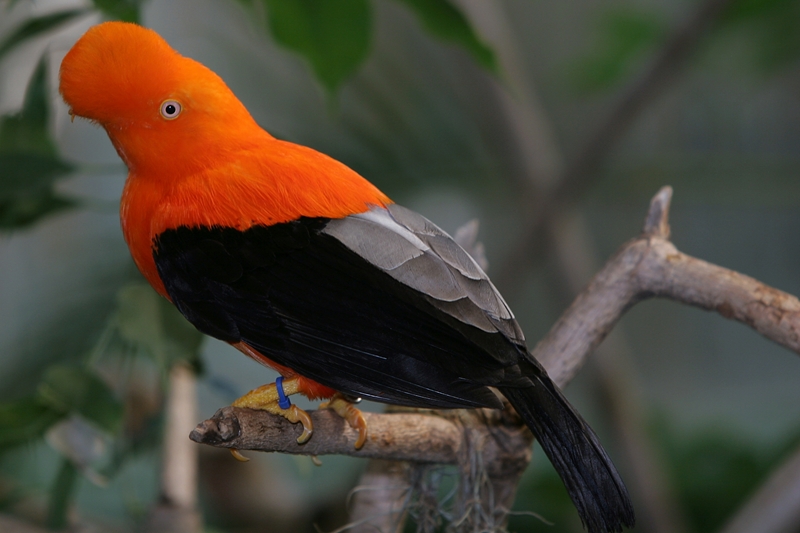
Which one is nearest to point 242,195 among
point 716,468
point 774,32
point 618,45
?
point 618,45

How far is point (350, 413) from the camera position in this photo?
1187mm

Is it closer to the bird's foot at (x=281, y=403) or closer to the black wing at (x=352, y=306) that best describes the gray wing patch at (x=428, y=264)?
A: the black wing at (x=352, y=306)

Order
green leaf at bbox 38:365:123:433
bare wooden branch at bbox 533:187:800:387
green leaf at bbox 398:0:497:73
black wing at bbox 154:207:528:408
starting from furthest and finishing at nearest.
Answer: green leaf at bbox 398:0:497:73 < green leaf at bbox 38:365:123:433 < bare wooden branch at bbox 533:187:800:387 < black wing at bbox 154:207:528:408

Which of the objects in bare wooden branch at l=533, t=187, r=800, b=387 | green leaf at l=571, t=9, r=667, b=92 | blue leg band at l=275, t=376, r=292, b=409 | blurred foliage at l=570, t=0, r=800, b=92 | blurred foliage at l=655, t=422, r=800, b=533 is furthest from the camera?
green leaf at l=571, t=9, r=667, b=92

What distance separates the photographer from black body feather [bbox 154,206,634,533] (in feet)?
3.16

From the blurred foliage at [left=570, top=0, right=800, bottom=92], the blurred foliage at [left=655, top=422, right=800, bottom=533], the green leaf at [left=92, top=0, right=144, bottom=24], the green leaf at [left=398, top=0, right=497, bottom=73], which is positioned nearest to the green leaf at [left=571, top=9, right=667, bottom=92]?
the blurred foliage at [left=570, top=0, right=800, bottom=92]

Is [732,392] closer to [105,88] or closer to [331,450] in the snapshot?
[331,450]

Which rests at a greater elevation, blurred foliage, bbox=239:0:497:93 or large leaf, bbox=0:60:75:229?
blurred foliage, bbox=239:0:497:93

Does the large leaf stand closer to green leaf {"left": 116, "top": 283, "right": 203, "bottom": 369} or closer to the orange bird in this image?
green leaf {"left": 116, "top": 283, "right": 203, "bottom": 369}

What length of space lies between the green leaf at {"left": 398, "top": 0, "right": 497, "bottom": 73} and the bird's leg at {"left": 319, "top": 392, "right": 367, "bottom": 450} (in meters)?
0.80

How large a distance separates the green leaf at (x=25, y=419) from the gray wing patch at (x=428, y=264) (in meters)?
0.83

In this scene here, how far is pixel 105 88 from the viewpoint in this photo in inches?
40.0

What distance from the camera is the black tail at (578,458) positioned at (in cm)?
106

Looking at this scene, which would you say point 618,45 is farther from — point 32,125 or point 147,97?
point 147,97
